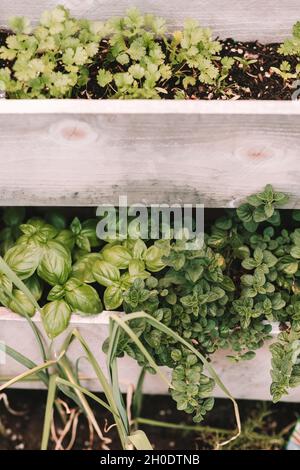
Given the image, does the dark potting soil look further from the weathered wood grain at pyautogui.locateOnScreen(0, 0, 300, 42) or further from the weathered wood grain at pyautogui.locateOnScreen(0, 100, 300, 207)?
the weathered wood grain at pyautogui.locateOnScreen(0, 100, 300, 207)

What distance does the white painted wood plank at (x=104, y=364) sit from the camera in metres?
1.17

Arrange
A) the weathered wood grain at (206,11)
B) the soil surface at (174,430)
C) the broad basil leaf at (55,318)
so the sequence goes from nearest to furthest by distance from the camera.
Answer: the broad basil leaf at (55,318), the weathered wood grain at (206,11), the soil surface at (174,430)

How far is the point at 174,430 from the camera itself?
1.45 meters

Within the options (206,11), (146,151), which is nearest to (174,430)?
(146,151)

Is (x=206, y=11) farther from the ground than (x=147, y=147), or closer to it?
farther from the ground

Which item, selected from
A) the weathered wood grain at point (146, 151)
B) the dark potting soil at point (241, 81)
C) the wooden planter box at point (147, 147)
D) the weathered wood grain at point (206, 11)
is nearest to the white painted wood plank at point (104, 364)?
the wooden planter box at point (147, 147)

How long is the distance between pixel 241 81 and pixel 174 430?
855mm

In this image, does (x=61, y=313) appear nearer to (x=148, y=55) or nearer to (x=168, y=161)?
(x=168, y=161)

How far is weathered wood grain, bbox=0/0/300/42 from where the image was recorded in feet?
3.97

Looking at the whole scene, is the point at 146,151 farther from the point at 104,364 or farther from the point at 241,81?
the point at 104,364

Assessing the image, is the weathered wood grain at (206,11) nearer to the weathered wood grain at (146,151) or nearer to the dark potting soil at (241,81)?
the dark potting soil at (241,81)

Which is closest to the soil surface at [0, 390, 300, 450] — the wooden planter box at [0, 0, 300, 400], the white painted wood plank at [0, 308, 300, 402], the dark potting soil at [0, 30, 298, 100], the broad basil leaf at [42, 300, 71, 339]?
the white painted wood plank at [0, 308, 300, 402]

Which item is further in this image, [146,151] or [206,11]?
[206,11]

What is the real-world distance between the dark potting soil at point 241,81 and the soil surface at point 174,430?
0.75 meters
